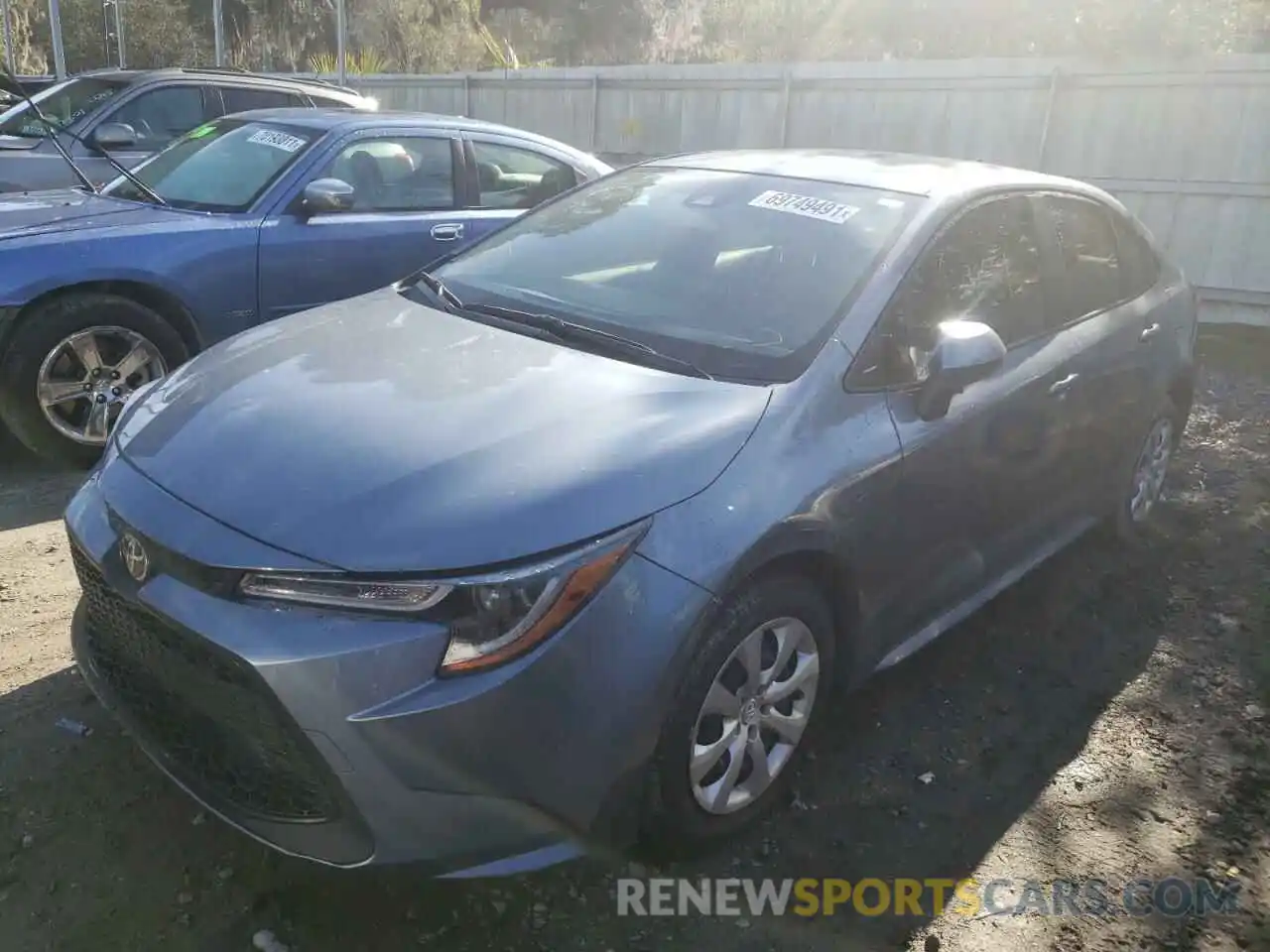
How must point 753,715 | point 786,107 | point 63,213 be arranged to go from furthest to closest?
point 786,107, point 63,213, point 753,715

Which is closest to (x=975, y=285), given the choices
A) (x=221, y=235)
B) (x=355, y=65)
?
(x=221, y=235)

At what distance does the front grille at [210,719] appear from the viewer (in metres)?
2.09

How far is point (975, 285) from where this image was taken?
334cm

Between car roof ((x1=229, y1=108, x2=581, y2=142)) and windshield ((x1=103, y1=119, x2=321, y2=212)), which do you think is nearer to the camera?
windshield ((x1=103, y1=119, x2=321, y2=212))

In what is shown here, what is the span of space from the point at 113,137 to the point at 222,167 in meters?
1.87

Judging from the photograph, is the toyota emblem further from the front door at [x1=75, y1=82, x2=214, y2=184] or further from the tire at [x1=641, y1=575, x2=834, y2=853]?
the front door at [x1=75, y1=82, x2=214, y2=184]

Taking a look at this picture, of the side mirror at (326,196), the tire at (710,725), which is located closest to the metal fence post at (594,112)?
the side mirror at (326,196)

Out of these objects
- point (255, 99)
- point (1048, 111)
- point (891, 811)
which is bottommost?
point (891, 811)

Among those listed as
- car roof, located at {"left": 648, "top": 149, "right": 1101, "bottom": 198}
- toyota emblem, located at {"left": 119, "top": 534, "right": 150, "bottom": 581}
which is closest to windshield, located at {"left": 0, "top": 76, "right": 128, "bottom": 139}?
car roof, located at {"left": 648, "top": 149, "right": 1101, "bottom": 198}

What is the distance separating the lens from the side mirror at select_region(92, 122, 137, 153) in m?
6.95

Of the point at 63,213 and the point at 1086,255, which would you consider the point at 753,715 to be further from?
the point at 63,213

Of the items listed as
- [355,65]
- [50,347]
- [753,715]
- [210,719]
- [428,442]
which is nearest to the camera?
[210,719]

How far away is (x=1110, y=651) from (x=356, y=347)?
292 cm

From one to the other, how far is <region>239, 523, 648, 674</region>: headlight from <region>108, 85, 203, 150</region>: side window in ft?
22.2
